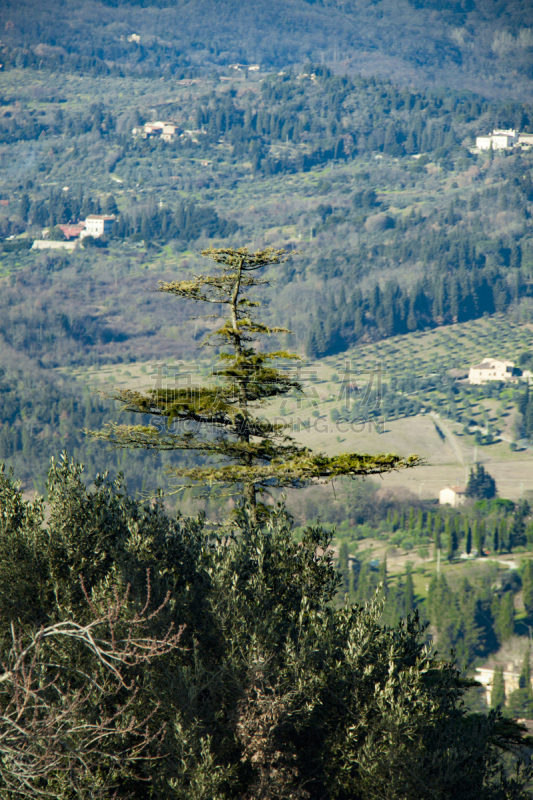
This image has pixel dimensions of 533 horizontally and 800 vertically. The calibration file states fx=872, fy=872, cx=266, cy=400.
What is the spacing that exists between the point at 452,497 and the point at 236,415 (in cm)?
15011

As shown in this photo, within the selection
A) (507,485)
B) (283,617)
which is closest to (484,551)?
(507,485)

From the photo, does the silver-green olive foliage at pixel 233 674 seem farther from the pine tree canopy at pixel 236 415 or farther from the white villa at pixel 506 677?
the white villa at pixel 506 677

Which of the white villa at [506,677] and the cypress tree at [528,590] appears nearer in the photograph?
the white villa at [506,677]

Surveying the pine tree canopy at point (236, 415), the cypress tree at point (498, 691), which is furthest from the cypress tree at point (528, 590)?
the pine tree canopy at point (236, 415)

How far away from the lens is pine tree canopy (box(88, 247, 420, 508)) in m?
13.7

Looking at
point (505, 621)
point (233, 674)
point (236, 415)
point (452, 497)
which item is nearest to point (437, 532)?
point (505, 621)

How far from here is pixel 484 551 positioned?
132000 mm

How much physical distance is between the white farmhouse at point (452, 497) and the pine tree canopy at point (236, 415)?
5825 inches

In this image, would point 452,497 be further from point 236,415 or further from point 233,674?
point 233,674

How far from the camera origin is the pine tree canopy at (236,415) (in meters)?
13.7

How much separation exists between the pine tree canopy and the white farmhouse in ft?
485

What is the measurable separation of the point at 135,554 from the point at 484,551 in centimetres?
12586

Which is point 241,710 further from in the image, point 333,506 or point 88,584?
point 333,506

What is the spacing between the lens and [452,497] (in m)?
159
